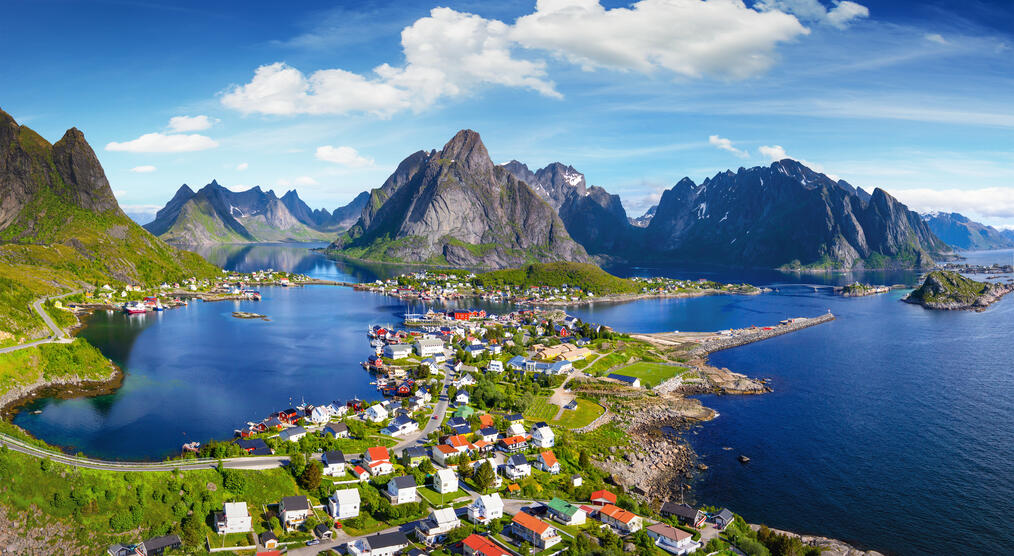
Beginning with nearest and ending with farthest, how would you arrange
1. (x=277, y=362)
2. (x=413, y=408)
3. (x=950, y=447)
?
(x=950, y=447) → (x=413, y=408) → (x=277, y=362)

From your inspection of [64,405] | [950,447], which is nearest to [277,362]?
[64,405]

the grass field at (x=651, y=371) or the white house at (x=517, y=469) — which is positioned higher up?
the grass field at (x=651, y=371)

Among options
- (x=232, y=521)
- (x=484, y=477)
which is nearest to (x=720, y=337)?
(x=484, y=477)

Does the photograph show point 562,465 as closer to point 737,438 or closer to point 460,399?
point 460,399

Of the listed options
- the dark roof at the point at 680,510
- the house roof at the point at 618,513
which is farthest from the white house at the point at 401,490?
the dark roof at the point at 680,510

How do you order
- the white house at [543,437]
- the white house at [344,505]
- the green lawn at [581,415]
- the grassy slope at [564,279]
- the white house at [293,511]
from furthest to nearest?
1. the grassy slope at [564,279]
2. the green lawn at [581,415]
3. the white house at [543,437]
4. the white house at [344,505]
5. the white house at [293,511]

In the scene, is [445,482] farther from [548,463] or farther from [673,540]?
[673,540]

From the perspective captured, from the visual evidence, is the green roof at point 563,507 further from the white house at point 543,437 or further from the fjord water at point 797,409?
the fjord water at point 797,409
